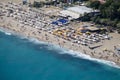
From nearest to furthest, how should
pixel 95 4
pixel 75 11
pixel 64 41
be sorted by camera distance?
pixel 64 41
pixel 75 11
pixel 95 4

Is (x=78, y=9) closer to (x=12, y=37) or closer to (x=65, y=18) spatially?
(x=65, y=18)

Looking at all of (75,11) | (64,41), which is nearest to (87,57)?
(64,41)

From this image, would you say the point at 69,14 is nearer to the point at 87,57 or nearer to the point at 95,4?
the point at 95,4

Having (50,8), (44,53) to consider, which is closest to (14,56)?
(44,53)

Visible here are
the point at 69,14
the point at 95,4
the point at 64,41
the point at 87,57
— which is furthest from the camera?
the point at 95,4

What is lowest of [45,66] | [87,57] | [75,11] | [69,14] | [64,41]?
[45,66]

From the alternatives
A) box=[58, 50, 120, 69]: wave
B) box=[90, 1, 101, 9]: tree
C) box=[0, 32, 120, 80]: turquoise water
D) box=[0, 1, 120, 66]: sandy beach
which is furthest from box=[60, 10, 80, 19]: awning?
box=[58, 50, 120, 69]: wave

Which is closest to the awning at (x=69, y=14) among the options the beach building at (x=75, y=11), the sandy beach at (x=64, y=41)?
the beach building at (x=75, y=11)
